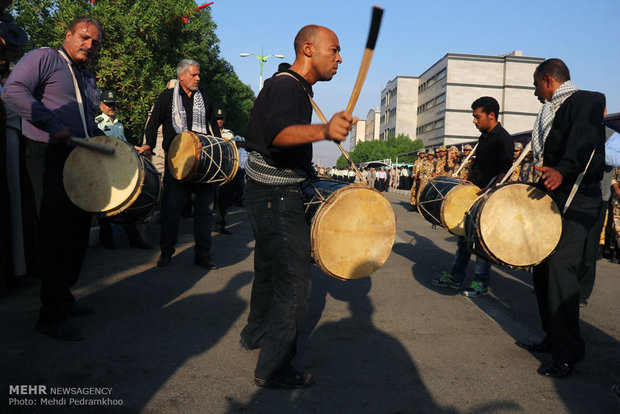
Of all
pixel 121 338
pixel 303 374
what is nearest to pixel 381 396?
pixel 303 374

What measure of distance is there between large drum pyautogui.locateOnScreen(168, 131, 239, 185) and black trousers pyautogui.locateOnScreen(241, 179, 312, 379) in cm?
260

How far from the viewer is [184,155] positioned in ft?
17.8

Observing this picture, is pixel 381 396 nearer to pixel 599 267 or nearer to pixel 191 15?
pixel 599 267

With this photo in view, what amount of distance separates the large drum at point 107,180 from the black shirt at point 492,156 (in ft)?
11.5

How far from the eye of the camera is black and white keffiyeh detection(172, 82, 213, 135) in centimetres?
574

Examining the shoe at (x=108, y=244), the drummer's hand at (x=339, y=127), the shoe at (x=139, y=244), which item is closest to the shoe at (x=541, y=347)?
the drummer's hand at (x=339, y=127)

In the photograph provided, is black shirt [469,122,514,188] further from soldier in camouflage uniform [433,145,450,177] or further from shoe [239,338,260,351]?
soldier in camouflage uniform [433,145,450,177]

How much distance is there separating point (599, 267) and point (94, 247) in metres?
7.71

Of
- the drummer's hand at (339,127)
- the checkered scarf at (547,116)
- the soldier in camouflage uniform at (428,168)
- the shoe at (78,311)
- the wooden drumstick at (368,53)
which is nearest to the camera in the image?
the wooden drumstick at (368,53)

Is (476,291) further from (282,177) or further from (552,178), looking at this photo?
(282,177)

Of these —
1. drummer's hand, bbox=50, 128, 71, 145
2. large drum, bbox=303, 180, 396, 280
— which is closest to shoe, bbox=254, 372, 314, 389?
large drum, bbox=303, 180, 396, 280

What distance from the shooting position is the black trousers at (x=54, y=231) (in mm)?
3408

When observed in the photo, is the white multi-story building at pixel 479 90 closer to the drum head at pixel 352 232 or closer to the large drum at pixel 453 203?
the large drum at pixel 453 203

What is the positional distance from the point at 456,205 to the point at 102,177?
10.4 feet
